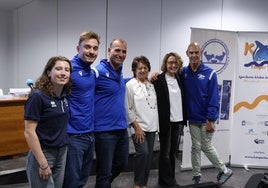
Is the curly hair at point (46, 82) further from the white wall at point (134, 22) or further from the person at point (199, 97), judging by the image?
the white wall at point (134, 22)

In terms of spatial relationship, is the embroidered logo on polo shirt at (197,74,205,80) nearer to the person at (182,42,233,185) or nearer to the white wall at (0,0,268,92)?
the person at (182,42,233,185)

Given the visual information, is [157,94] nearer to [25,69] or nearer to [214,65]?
[214,65]

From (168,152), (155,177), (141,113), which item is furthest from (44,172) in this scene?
(155,177)

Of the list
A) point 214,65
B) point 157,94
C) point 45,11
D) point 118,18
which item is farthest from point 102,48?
point 157,94

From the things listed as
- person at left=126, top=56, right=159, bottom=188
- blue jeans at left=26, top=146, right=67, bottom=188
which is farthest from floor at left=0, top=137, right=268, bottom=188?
blue jeans at left=26, top=146, right=67, bottom=188

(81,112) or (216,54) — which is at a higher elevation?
(216,54)

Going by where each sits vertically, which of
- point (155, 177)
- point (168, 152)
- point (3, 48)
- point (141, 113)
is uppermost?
point (3, 48)

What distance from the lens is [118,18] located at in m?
5.59

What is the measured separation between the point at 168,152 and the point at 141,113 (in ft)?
2.07

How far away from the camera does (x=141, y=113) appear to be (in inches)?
118

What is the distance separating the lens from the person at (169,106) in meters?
3.19

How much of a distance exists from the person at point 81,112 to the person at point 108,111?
0.15 meters

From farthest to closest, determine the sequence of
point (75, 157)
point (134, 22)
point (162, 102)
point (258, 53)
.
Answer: point (134, 22) < point (258, 53) < point (162, 102) < point (75, 157)

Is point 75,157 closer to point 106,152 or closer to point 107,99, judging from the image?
point 106,152
